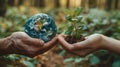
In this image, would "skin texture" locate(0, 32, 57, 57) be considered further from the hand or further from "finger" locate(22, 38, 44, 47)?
the hand

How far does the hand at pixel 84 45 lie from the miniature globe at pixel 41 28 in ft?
0.38

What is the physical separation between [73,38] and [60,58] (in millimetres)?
1330

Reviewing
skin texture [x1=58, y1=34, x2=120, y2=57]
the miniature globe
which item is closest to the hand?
skin texture [x1=58, y1=34, x2=120, y2=57]

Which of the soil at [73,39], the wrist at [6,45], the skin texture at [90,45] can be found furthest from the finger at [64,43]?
the wrist at [6,45]

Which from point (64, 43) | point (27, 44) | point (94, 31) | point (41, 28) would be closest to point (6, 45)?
point (27, 44)

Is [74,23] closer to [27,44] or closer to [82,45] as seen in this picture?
[82,45]

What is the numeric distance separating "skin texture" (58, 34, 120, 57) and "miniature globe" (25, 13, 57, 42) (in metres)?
0.11

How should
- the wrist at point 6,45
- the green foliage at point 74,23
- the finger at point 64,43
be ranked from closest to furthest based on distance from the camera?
1. the finger at point 64,43
2. the wrist at point 6,45
3. the green foliage at point 74,23

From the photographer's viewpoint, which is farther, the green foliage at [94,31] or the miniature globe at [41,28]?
the green foliage at [94,31]

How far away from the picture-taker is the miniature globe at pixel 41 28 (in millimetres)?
2854

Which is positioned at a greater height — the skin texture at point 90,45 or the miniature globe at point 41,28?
the miniature globe at point 41,28

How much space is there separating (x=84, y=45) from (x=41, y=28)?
16.4 inches

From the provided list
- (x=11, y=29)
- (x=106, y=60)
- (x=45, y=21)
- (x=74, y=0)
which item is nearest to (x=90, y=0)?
(x=74, y=0)

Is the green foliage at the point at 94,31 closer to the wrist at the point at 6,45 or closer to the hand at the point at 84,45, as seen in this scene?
the hand at the point at 84,45
